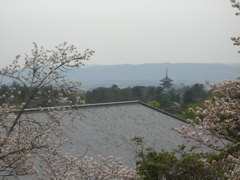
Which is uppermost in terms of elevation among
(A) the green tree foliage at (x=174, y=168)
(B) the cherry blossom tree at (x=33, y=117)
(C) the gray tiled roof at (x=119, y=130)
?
(B) the cherry blossom tree at (x=33, y=117)

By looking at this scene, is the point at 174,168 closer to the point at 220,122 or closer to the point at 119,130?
the point at 220,122

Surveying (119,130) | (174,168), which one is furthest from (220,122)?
(119,130)

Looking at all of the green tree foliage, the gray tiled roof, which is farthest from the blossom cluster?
the gray tiled roof

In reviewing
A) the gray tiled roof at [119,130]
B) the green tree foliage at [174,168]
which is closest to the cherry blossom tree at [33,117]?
the green tree foliage at [174,168]

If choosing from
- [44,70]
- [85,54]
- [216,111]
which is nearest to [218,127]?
[216,111]

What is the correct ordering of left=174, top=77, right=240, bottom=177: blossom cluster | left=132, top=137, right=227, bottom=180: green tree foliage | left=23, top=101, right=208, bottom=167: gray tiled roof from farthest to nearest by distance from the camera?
left=23, top=101, right=208, bottom=167: gray tiled roof < left=132, top=137, right=227, bottom=180: green tree foliage < left=174, top=77, right=240, bottom=177: blossom cluster

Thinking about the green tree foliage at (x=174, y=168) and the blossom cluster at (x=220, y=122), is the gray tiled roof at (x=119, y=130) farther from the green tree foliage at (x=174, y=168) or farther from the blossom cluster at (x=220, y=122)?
the blossom cluster at (x=220, y=122)

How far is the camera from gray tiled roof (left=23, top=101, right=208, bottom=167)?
1025 centimetres

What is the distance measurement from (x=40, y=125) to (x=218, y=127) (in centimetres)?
276

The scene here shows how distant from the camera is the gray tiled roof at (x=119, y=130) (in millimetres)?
10250

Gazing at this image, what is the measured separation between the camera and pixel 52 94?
572 centimetres

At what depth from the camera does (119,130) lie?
12.2 meters

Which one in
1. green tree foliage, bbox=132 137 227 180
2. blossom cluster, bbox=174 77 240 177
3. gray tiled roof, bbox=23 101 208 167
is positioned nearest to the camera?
Answer: blossom cluster, bbox=174 77 240 177

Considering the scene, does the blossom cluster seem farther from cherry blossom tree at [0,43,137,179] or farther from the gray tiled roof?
the gray tiled roof
